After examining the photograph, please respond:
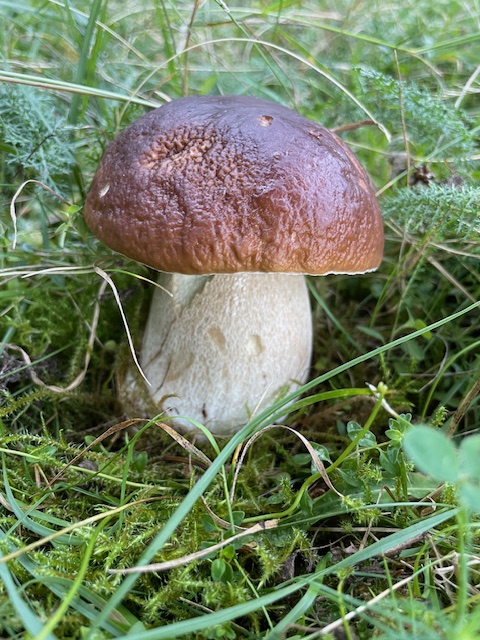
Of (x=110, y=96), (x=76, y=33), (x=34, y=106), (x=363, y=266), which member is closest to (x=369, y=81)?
(x=363, y=266)

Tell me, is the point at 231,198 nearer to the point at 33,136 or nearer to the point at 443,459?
the point at 443,459

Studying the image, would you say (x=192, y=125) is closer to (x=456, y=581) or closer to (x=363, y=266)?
(x=363, y=266)

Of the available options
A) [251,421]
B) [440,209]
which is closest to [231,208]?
[251,421]

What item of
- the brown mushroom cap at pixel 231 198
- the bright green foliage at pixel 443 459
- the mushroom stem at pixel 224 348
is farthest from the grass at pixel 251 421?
the brown mushroom cap at pixel 231 198

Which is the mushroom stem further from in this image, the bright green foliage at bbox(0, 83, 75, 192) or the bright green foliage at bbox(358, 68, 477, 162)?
the bright green foliage at bbox(358, 68, 477, 162)

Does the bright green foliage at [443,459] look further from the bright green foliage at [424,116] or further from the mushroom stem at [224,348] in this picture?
the bright green foliage at [424,116]

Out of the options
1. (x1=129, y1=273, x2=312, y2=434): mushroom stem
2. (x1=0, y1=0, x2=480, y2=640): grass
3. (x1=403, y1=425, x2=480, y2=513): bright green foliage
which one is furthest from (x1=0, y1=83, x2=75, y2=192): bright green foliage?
(x1=403, y1=425, x2=480, y2=513): bright green foliage
